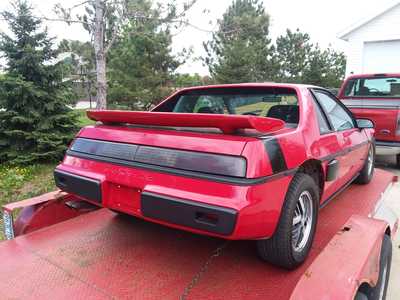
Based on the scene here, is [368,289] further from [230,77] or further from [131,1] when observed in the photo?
[230,77]

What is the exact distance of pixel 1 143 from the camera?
19.9 ft

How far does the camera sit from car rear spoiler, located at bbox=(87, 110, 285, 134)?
179 centimetres

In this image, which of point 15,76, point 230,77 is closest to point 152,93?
point 15,76

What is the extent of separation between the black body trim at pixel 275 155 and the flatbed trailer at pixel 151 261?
501 mm

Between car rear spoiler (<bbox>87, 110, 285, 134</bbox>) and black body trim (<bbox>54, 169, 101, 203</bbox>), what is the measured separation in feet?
1.56

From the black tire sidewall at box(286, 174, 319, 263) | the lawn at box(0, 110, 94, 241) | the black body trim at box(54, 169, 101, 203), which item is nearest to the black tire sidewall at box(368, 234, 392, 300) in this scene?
the black tire sidewall at box(286, 174, 319, 263)

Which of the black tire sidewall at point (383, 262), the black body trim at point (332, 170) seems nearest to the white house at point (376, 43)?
the black body trim at point (332, 170)

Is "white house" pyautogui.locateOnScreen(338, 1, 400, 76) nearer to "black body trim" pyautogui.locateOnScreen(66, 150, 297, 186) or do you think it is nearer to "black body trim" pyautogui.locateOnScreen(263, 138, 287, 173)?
"black body trim" pyautogui.locateOnScreen(263, 138, 287, 173)

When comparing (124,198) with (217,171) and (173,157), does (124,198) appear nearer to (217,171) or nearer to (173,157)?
(173,157)

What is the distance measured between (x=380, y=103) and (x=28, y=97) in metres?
6.80

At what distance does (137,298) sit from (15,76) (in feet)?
19.1

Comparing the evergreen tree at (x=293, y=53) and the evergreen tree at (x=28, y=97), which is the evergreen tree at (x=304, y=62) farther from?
the evergreen tree at (x=28, y=97)

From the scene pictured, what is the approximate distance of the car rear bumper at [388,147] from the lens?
6059 mm

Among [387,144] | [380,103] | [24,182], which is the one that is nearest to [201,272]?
[24,182]
